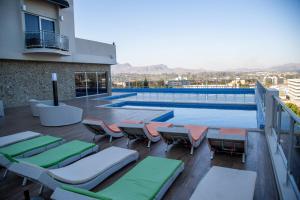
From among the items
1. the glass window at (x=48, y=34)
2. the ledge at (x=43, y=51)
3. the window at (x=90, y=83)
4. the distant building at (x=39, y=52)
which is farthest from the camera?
the window at (x=90, y=83)

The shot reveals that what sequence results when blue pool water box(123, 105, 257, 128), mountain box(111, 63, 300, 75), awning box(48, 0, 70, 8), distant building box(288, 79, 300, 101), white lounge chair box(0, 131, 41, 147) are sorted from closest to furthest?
white lounge chair box(0, 131, 41, 147) → distant building box(288, 79, 300, 101) → blue pool water box(123, 105, 257, 128) → awning box(48, 0, 70, 8) → mountain box(111, 63, 300, 75)

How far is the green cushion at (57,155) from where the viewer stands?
364 centimetres

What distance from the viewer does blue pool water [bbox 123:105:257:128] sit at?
29.4 ft

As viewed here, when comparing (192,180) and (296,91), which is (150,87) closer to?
(296,91)

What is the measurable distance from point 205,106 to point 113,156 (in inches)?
374

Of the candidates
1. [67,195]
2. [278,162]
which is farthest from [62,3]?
[278,162]

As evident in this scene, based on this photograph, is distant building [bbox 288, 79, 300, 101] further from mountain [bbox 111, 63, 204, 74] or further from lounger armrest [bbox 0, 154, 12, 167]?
mountain [bbox 111, 63, 204, 74]

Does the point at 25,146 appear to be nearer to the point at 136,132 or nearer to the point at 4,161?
the point at 4,161

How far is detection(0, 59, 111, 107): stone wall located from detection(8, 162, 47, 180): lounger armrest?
1104cm

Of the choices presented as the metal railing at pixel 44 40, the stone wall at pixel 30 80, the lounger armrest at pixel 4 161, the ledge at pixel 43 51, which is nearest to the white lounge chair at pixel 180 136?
the lounger armrest at pixel 4 161

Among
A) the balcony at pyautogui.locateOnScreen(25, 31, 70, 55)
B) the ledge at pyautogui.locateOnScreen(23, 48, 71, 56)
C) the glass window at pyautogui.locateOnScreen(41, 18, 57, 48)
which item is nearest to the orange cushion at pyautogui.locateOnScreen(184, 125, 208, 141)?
the ledge at pyautogui.locateOnScreen(23, 48, 71, 56)

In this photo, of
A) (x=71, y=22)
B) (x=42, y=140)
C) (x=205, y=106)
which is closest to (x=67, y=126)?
(x=42, y=140)

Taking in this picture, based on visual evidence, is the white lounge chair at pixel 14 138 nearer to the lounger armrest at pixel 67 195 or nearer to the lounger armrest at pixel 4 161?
the lounger armrest at pixel 4 161

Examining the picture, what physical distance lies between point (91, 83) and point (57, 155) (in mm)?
14900
